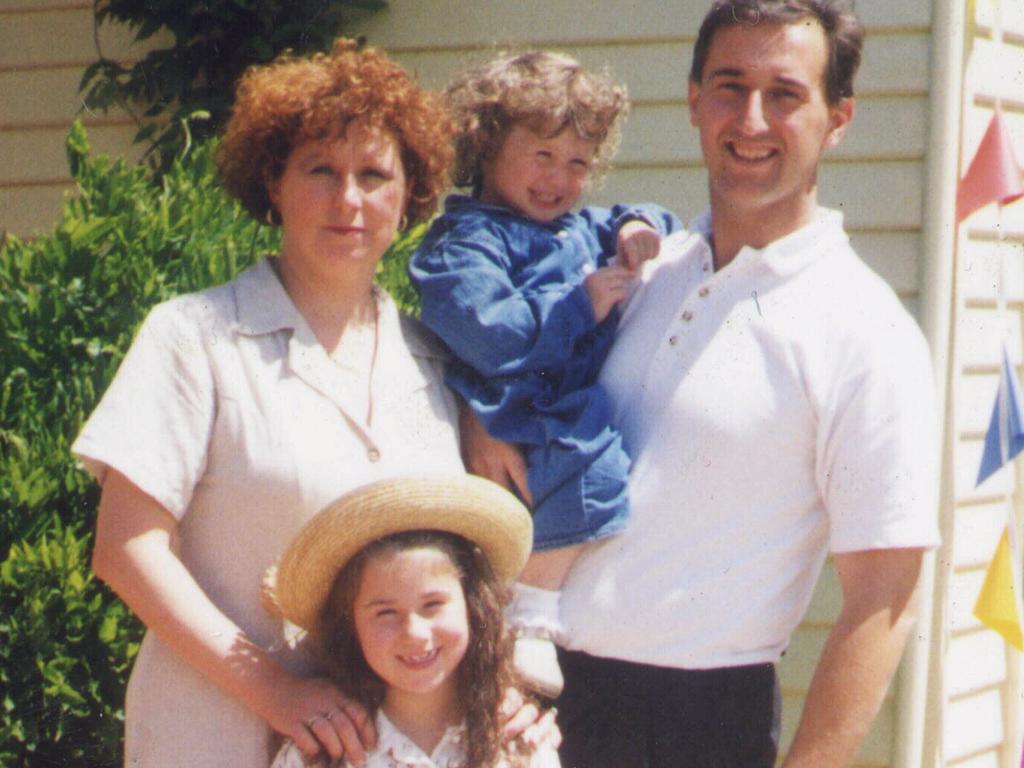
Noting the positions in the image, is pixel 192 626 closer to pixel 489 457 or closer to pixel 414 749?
pixel 414 749

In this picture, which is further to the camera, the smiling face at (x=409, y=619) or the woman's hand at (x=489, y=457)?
the woman's hand at (x=489, y=457)

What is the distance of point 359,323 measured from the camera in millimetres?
2762

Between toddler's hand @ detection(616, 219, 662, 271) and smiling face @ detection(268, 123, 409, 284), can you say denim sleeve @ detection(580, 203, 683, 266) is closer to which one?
toddler's hand @ detection(616, 219, 662, 271)

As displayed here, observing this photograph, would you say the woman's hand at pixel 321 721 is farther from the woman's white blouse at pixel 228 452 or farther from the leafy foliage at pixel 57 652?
the leafy foliage at pixel 57 652

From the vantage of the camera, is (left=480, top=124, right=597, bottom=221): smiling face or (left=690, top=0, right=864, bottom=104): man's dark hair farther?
(left=480, top=124, right=597, bottom=221): smiling face

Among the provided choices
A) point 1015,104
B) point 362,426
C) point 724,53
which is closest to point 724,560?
point 362,426

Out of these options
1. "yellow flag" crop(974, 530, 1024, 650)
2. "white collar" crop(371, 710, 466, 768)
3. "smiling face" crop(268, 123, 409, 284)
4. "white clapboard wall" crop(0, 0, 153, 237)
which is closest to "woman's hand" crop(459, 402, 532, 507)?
"smiling face" crop(268, 123, 409, 284)

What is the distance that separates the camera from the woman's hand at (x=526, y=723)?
2.61 metres

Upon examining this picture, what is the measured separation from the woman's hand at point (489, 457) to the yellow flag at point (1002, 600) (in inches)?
87.9

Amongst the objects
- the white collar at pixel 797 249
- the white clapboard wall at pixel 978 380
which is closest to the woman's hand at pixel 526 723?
the white collar at pixel 797 249

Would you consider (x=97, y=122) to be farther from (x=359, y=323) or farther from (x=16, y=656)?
(x=359, y=323)

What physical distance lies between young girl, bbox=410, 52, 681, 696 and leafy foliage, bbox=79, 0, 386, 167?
198 cm

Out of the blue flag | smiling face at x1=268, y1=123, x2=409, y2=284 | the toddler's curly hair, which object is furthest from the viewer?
the blue flag

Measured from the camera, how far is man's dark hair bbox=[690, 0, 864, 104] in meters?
2.73
